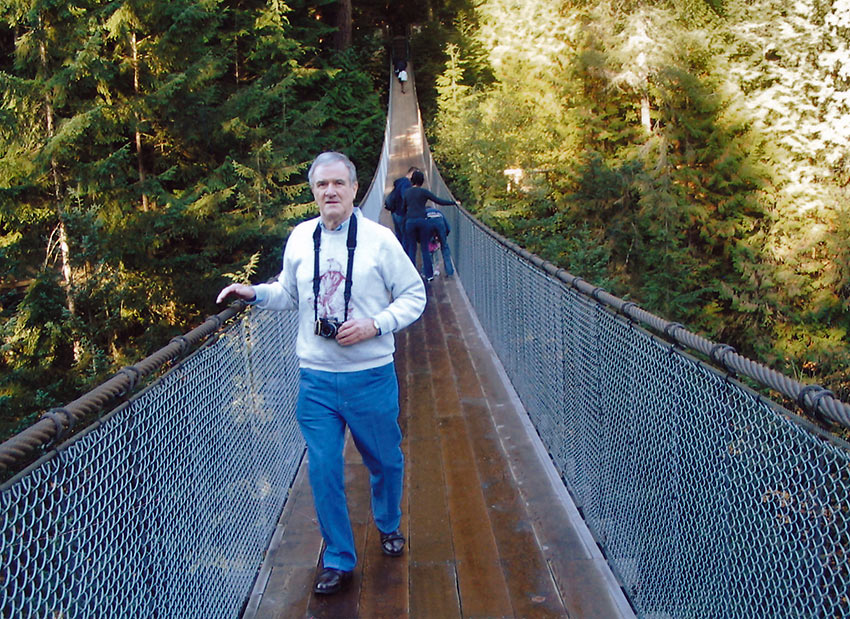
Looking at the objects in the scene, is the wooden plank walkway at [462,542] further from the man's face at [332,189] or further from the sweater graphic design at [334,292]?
the man's face at [332,189]

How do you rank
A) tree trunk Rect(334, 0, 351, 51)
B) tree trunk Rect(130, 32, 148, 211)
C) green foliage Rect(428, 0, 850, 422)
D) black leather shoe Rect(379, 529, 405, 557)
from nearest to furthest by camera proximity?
black leather shoe Rect(379, 529, 405, 557) < tree trunk Rect(130, 32, 148, 211) < green foliage Rect(428, 0, 850, 422) < tree trunk Rect(334, 0, 351, 51)

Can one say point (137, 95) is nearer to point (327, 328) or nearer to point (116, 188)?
point (116, 188)

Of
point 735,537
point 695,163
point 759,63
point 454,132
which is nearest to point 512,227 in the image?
point 454,132

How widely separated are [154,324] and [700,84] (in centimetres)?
1080

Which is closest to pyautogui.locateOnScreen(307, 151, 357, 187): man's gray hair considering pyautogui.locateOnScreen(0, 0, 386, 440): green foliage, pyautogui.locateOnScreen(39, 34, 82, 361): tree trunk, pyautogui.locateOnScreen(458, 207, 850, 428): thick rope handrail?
pyautogui.locateOnScreen(458, 207, 850, 428): thick rope handrail

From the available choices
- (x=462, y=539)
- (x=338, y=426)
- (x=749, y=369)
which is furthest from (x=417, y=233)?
(x=749, y=369)

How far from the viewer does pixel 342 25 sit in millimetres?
24953

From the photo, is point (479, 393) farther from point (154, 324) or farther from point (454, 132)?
point (454, 132)

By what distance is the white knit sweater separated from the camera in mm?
2451

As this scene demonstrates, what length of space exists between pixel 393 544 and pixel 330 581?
347 mm

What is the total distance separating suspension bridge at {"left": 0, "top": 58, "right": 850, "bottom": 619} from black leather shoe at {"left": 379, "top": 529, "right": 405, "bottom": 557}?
0.04 meters

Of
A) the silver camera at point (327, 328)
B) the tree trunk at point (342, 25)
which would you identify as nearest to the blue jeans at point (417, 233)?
the silver camera at point (327, 328)

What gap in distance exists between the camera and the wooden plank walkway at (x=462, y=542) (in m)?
2.53

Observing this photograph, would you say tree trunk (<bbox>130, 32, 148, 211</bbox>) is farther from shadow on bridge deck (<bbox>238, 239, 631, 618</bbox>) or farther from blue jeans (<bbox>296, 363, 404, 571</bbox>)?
blue jeans (<bbox>296, 363, 404, 571</bbox>)
